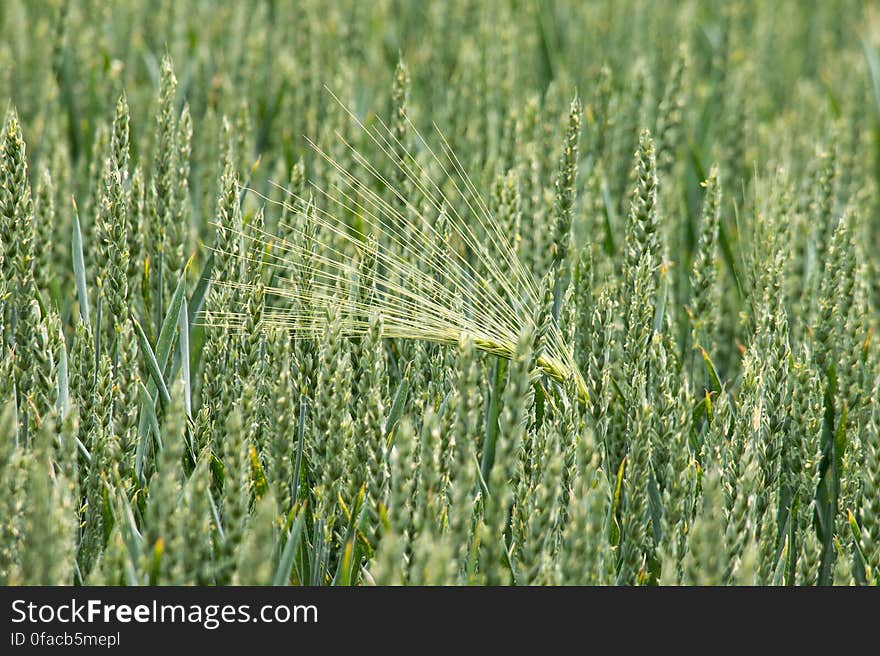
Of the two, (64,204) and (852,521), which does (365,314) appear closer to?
(852,521)

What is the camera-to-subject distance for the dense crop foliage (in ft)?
4.00

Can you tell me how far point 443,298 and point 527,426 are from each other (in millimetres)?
247

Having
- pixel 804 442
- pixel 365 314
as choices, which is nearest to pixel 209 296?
pixel 365 314

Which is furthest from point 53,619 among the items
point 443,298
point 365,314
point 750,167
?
point 750,167

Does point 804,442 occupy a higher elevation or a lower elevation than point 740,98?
lower

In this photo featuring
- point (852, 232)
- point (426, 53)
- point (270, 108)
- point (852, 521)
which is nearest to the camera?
point (852, 521)

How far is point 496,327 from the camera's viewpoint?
156 cm

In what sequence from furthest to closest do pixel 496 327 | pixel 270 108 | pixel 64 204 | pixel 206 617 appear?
pixel 270 108 < pixel 64 204 < pixel 496 327 < pixel 206 617

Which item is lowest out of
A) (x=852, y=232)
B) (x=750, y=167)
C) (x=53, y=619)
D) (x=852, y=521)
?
(x=53, y=619)

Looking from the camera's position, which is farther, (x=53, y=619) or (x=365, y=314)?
(x=365, y=314)

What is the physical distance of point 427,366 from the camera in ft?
5.68

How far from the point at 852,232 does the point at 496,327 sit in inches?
36.2

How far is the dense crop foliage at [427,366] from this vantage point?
4.00 ft

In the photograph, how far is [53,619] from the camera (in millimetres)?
1199
